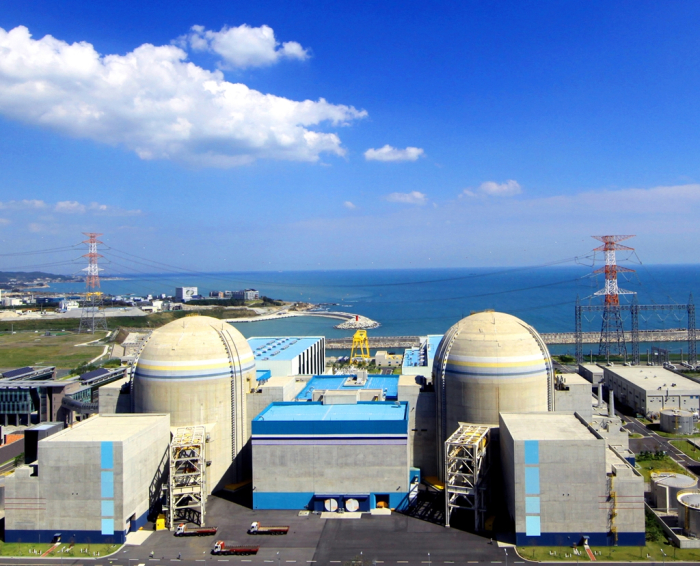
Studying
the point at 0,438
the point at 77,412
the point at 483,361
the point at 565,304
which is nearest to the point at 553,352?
the point at 483,361

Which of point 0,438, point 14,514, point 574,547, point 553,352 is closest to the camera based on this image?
point 574,547

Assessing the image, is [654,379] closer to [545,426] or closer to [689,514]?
[689,514]

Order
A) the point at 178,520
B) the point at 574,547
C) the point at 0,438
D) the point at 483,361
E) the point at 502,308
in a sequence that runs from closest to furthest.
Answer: the point at 574,547 < the point at 178,520 < the point at 483,361 < the point at 0,438 < the point at 502,308

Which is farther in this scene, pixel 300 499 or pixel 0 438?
pixel 0 438

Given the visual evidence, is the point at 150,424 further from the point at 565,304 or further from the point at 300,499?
the point at 565,304

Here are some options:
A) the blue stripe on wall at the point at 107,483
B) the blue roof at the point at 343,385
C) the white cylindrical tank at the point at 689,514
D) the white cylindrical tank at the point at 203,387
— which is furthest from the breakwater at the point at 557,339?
the blue stripe on wall at the point at 107,483

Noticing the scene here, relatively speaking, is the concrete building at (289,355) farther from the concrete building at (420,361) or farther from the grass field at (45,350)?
the grass field at (45,350)

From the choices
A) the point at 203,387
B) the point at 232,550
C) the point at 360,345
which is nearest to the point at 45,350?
the point at 360,345

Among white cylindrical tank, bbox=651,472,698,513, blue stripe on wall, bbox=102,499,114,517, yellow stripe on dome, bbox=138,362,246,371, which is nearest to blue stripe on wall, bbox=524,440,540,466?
white cylindrical tank, bbox=651,472,698,513

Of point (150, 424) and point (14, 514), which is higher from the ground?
point (150, 424)
